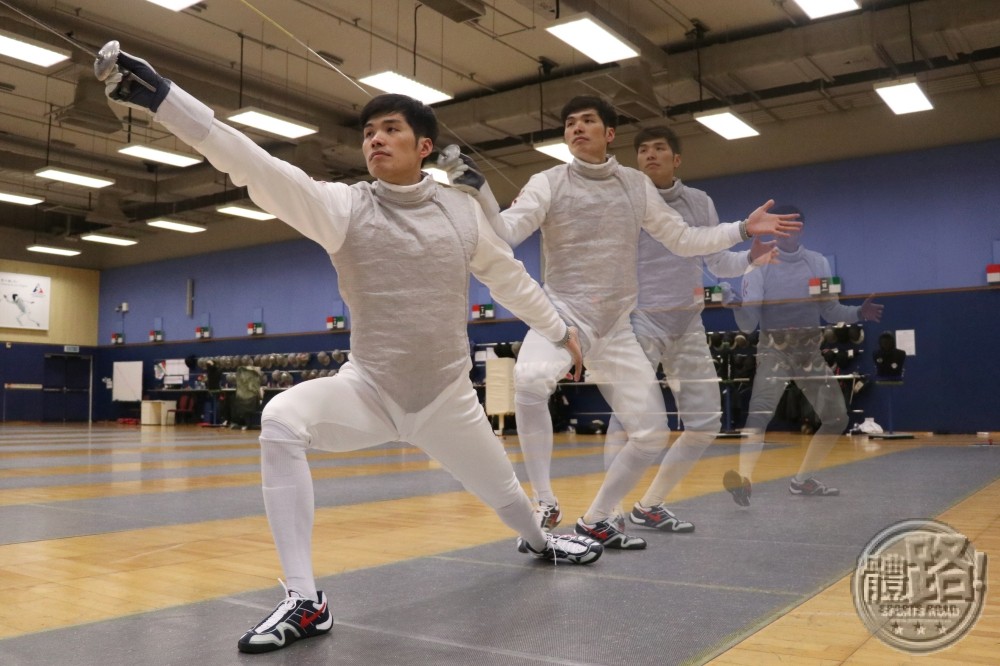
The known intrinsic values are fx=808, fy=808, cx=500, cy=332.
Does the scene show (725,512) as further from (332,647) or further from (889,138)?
(889,138)

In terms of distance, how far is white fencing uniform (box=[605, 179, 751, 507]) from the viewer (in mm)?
2777

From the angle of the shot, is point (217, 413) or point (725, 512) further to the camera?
point (217, 413)

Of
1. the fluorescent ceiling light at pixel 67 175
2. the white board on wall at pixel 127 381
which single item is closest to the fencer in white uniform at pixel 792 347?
the fluorescent ceiling light at pixel 67 175

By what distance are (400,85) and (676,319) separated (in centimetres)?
553

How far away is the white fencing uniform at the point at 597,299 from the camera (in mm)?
2588

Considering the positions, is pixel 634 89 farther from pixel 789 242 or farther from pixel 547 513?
pixel 547 513

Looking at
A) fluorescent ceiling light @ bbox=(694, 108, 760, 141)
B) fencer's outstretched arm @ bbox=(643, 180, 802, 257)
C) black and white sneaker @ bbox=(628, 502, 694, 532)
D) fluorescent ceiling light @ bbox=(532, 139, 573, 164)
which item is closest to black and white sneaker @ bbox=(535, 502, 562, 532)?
black and white sneaker @ bbox=(628, 502, 694, 532)

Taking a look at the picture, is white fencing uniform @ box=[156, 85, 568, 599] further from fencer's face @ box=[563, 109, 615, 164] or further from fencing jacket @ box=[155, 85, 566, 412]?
fencer's face @ box=[563, 109, 615, 164]

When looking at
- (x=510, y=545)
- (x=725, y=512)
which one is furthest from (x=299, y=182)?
(x=725, y=512)

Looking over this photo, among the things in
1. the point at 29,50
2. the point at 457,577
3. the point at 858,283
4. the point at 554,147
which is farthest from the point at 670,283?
the point at 554,147

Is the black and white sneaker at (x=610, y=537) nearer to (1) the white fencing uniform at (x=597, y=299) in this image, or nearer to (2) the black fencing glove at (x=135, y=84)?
(1) the white fencing uniform at (x=597, y=299)

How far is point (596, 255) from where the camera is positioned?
261 cm

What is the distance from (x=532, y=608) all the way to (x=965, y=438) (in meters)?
3.59

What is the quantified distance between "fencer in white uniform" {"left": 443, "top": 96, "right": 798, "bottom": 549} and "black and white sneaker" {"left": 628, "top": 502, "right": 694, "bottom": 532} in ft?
1.02
